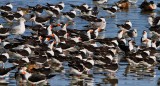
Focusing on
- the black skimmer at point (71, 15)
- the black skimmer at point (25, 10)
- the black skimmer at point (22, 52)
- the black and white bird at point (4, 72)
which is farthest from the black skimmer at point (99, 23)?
the black and white bird at point (4, 72)

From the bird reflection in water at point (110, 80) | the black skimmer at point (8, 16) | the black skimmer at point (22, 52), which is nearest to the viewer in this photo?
the bird reflection in water at point (110, 80)

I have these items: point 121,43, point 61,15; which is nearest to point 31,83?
point 121,43

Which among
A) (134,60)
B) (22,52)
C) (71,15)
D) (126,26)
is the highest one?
(22,52)

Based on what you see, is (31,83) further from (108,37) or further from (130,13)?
(130,13)

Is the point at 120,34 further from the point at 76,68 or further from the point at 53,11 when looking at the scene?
the point at 76,68

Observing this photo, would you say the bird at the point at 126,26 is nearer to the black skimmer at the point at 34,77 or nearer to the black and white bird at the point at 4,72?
the black and white bird at the point at 4,72

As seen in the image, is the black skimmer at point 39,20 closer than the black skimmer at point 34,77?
No

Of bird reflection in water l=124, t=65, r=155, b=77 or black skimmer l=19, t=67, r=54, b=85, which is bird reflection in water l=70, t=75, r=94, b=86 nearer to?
black skimmer l=19, t=67, r=54, b=85

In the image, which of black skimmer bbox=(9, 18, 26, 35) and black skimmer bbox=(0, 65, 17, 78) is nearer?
black skimmer bbox=(0, 65, 17, 78)

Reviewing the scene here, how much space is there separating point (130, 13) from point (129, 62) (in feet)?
53.0

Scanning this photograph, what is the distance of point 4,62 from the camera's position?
29.0 m

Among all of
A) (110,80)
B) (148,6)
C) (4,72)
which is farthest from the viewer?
(148,6)

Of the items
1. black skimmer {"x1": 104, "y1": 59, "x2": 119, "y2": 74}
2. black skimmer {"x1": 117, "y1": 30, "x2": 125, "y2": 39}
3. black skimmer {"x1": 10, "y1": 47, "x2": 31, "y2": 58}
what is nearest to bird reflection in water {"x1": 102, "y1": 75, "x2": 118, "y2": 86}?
black skimmer {"x1": 104, "y1": 59, "x2": 119, "y2": 74}

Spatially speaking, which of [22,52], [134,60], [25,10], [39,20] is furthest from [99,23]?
[22,52]
